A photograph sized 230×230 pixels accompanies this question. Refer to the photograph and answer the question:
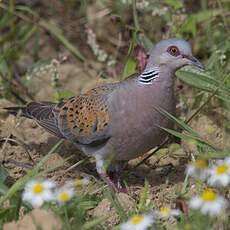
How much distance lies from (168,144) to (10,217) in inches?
59.7

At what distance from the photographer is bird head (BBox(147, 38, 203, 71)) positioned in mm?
3936

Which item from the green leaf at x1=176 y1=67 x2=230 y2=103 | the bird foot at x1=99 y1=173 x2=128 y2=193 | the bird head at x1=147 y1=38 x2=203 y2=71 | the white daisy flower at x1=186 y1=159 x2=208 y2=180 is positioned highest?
the bird head at x1=147 y1=38 x2=203 y2=71

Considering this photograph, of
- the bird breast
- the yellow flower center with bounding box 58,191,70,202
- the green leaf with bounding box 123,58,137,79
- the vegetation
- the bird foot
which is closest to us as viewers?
the yellow flower center with bounding box 58,191,70,202

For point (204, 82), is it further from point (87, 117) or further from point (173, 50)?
point (87, 117)

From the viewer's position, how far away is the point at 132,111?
3.91m

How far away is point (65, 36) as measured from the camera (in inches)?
246

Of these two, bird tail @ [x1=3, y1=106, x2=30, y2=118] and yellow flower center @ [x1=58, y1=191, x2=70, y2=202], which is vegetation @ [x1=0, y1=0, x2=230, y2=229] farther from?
bird tail @ [x1=3, y1=106, x2=30, y2=118]

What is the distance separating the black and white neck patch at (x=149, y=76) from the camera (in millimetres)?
3973

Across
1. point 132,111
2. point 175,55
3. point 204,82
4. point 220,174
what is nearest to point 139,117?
point 132,111

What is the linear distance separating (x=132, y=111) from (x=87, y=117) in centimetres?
37

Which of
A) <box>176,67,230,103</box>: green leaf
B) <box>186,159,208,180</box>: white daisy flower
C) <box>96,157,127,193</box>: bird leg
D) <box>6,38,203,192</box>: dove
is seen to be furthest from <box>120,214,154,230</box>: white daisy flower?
<box>176,67,230,103</box>: green leaf

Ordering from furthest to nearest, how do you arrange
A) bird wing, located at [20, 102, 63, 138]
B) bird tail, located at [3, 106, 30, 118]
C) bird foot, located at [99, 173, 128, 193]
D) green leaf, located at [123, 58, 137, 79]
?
green leaf, located at [123, 58, 137, 79]
bird tail, located at [3, 106, 30, 118]
bird wing, located at [20, 102, 63, 138]
bird foot, located at [99, 173, 128, 193]

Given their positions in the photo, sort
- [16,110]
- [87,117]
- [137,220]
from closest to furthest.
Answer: [137,220]
[87,117]
[16,110]

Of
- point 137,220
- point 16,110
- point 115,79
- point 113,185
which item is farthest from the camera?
point 115,79
